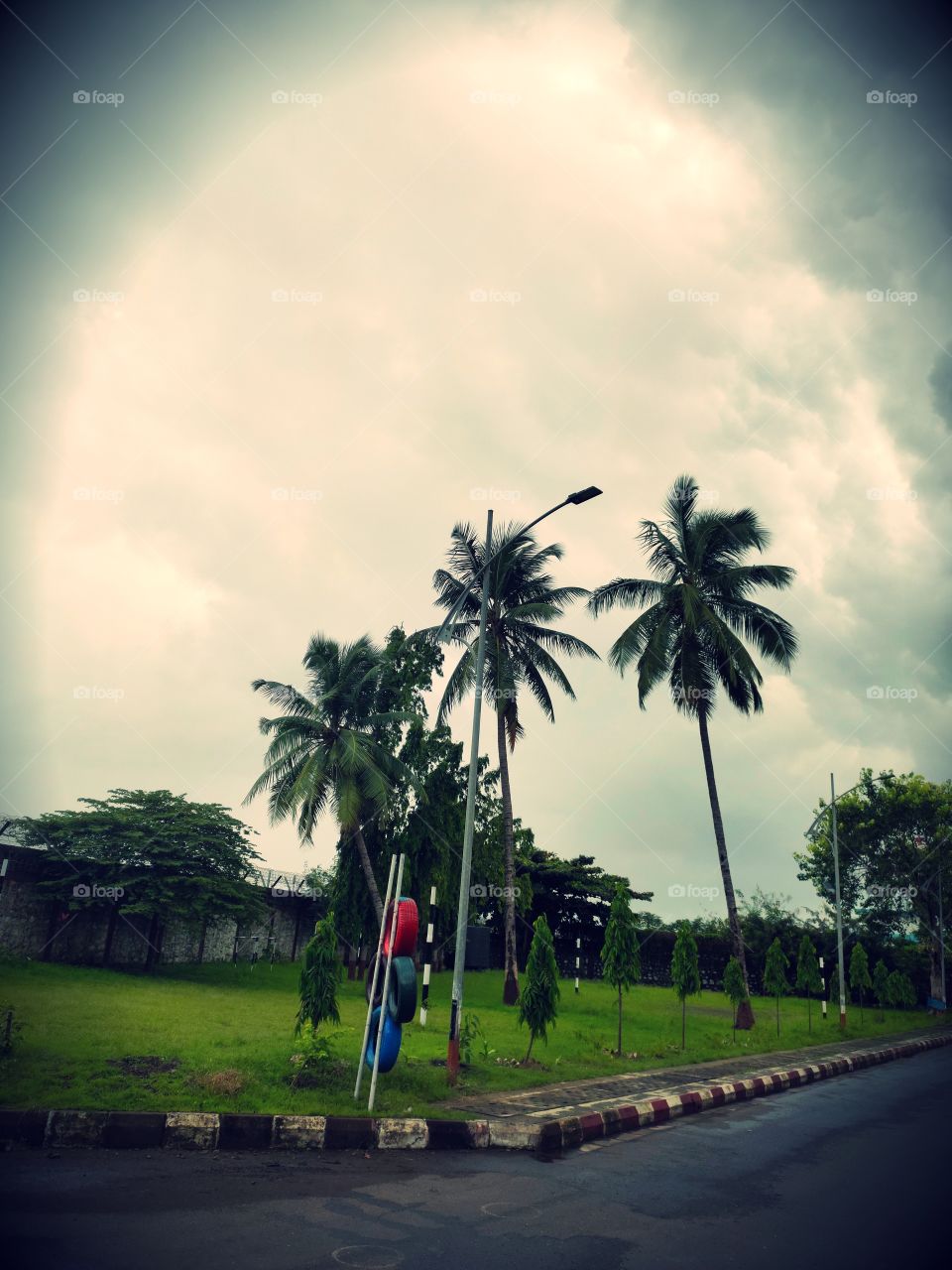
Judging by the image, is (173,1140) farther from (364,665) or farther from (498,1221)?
(364,665)

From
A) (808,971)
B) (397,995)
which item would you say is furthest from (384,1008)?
(808,971)

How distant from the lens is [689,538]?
24016mm

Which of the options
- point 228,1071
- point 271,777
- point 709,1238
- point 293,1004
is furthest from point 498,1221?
point 271,777

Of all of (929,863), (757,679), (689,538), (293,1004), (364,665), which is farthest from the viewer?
(929,863)

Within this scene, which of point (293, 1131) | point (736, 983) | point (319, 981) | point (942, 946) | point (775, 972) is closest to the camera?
point (293, 1131)

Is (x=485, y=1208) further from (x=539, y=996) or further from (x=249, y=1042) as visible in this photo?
(x=539, y=996)

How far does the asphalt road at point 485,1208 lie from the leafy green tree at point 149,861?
17.9 metres

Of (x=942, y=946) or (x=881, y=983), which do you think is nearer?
(x=881, y=983)

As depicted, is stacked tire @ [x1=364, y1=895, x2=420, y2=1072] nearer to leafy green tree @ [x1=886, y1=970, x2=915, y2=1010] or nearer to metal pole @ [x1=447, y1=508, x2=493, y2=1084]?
metal pole @ [x1=447, y1=508, x2=493, y2=1084]

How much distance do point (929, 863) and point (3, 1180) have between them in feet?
136

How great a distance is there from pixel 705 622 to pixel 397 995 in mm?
16755

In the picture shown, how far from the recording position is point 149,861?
24.2 m

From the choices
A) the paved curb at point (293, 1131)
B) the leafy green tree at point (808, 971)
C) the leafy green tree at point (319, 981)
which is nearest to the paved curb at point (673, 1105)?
the paved curb at point (293, 1131)

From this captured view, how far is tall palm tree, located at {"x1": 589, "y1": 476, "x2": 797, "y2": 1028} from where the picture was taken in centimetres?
2266
